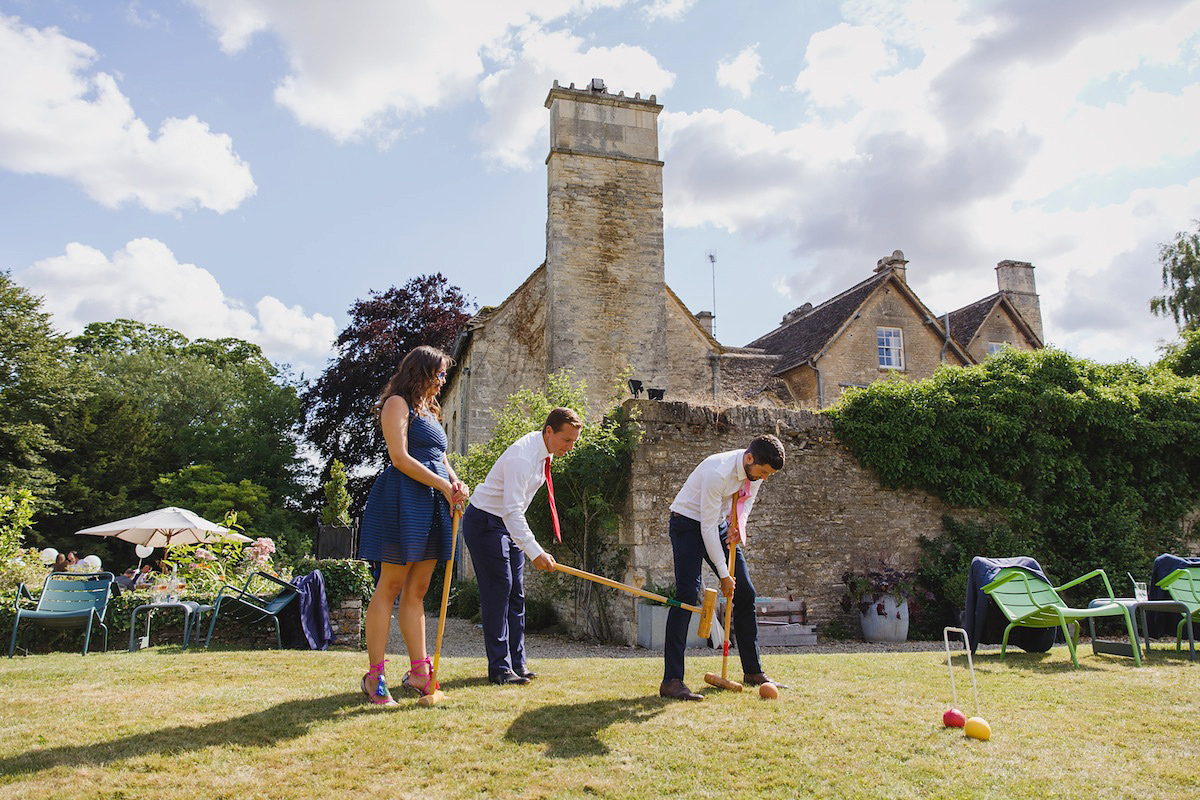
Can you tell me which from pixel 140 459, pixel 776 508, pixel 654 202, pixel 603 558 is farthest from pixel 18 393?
pixel 776 508

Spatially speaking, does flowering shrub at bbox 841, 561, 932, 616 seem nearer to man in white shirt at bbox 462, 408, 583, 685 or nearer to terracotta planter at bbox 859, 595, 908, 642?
terracotta planter at bbox 859, 595, 908, 642

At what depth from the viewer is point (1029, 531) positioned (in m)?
12.1

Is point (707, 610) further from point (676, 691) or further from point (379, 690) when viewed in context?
point (379, 690)

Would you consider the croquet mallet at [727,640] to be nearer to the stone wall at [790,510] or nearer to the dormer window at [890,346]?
the stone wall at [790,510]

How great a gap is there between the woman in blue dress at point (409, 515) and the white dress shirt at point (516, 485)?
0.39 m

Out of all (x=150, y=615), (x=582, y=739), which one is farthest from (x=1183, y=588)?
(x=150, y=615)

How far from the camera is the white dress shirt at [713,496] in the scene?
5230mm

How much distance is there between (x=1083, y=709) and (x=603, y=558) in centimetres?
698

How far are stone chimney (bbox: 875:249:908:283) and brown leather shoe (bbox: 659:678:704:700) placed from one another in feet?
69.5

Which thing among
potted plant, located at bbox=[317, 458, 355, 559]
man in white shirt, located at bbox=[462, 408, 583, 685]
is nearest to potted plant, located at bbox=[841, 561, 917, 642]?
man in white shirt, located at bbox=[462, 408, 583, 685]

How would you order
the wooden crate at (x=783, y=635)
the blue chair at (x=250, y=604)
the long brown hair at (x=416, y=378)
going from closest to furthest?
the long brown hair at (x=416, y=378) → the blue chair at (x=250, y=604) → the wooden crate at (x=783, y=635)

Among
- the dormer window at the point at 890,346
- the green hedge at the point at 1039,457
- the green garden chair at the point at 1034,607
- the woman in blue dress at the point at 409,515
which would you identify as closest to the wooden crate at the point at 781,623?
the green hedge at the point at 1039,457

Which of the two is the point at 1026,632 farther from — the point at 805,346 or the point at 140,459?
the point at 140,459

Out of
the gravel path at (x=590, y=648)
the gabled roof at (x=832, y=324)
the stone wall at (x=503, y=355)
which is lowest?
the gravel path at (x=590, y=648)
